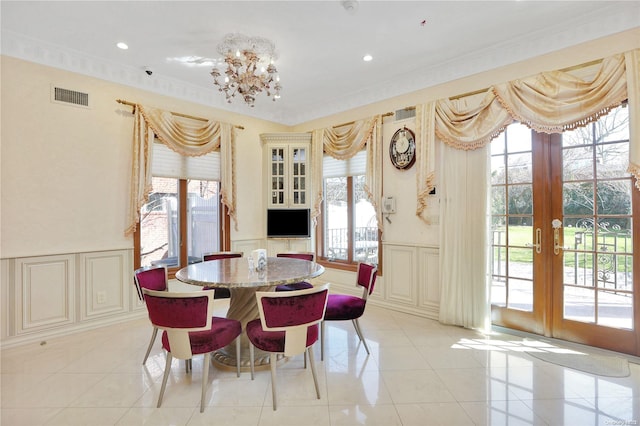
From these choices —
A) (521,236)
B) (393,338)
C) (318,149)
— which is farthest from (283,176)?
(521,236)

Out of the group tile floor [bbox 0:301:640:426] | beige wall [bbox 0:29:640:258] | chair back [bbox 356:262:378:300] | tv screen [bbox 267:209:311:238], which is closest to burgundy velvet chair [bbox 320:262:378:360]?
chair back [bbox 356:262:378:300]

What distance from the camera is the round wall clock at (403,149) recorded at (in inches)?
164

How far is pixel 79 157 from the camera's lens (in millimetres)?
3607

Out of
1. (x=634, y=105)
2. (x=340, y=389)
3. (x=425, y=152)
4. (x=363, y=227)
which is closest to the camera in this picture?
(x=340, y=389)

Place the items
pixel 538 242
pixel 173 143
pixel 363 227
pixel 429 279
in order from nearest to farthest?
1. pixel 538 242
2. pixel 429 279
3. pixel 173 143
4. pixel 363 227

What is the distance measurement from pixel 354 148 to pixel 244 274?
107 inches

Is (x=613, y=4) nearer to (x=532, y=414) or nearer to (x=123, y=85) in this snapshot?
(x=532, y=414)

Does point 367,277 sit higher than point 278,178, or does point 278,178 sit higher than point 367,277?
point 278,178

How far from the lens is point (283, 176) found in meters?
5.25

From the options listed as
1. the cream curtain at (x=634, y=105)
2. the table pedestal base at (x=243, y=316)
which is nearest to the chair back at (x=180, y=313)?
the table pedestal base at (x=243, y=316)

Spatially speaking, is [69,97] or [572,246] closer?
[572,246]

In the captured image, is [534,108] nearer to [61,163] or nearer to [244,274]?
[244,274]

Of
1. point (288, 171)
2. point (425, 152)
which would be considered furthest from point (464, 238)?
point (288, 171)

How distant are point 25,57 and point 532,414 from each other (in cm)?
546
